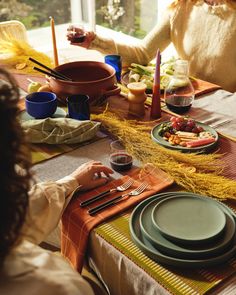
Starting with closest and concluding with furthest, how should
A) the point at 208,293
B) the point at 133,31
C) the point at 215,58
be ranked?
1. the point at 208,293
2. the point at 215,58
3. the point at 133,31

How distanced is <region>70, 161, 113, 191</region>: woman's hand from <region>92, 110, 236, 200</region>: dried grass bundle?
0.15 metres

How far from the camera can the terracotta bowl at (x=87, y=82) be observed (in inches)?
67.7

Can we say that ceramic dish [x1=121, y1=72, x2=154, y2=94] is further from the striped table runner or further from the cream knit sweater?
the striped table runner

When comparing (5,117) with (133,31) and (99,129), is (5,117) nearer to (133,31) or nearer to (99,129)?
(99,129)

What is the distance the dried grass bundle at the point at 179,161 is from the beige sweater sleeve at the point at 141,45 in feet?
2.49

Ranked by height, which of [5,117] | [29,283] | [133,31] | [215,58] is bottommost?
[133,31]

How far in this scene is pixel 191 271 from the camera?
96cm

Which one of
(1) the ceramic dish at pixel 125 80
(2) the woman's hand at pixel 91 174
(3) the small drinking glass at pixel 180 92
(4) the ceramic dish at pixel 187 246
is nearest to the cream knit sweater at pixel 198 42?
(1) the ceramic dish at pixel 125 80

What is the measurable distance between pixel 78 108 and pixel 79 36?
65 cm

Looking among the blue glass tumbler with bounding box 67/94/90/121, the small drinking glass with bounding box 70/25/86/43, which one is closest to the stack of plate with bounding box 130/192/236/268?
the blue glass tumbler with bounding box 67/94/90/121

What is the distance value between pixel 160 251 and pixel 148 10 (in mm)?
3285

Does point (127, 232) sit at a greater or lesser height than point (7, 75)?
lesser

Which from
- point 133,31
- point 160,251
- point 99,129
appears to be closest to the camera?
point 160,251

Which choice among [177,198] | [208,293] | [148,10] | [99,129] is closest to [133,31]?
[148,10]
